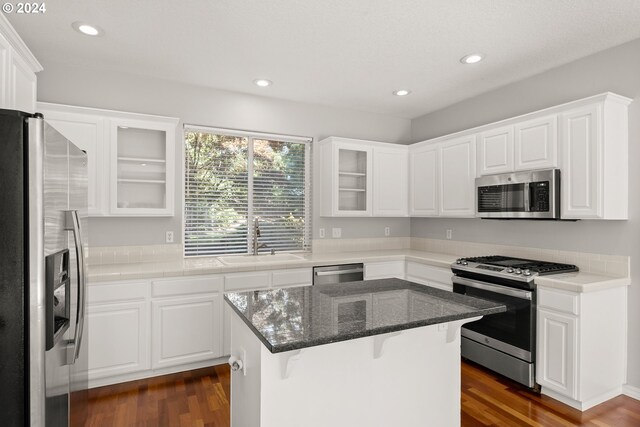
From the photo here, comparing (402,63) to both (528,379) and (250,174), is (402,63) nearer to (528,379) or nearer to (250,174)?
(250,174)

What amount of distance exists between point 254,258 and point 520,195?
257cm

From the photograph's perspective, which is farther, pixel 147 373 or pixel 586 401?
pixel 147 373

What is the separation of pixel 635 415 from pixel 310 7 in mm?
3505

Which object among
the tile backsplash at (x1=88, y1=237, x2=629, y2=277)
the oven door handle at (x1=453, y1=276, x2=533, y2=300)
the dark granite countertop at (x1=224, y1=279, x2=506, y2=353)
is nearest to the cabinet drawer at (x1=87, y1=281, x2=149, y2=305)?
the tile backsplash at (x1=88, y1=237, x2=629, y2=277)

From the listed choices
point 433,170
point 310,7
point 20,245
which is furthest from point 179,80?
point 433,170

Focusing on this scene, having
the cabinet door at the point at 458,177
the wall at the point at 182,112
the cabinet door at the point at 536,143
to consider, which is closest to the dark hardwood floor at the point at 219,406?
the wall at the point at 182,112

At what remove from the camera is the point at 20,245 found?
1.42 meters

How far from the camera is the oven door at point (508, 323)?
2.71 meters

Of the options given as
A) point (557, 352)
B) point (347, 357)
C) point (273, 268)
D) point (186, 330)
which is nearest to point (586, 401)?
point (557, 352)

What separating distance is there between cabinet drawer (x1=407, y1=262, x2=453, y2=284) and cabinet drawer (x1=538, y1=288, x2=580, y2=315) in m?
0.87

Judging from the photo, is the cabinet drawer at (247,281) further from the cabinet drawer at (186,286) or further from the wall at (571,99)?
the wall at (571,99)

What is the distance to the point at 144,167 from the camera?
3.32 meters

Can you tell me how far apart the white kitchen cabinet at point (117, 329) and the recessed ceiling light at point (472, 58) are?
3.22 meters

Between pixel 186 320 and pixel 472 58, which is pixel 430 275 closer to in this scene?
pixel 472 58
